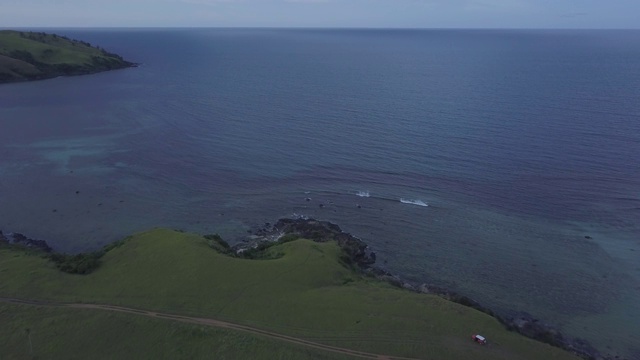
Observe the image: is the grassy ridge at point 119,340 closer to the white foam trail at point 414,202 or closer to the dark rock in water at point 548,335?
the dark rock in water at point 548,335

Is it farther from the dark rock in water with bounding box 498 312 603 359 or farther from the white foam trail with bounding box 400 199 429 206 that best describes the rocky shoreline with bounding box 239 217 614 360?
the white foam trail with bounding box 400 199 429 206

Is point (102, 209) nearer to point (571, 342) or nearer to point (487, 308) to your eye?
point (487, 308)

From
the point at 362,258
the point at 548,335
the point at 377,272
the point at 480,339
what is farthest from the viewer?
the point at 362,258

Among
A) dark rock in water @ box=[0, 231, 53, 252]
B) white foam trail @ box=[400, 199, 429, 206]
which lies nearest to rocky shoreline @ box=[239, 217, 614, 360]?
white foam trail @ box=[400, 199, 429, 206]

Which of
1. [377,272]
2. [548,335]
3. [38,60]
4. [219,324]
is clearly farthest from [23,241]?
[38,60]

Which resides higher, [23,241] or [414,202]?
[414,202]

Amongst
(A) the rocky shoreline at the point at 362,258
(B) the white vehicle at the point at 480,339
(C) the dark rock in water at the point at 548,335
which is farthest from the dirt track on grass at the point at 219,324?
(C) the dark rock in water at the point at 548,335

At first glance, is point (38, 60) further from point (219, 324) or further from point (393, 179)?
point (219, 324)
